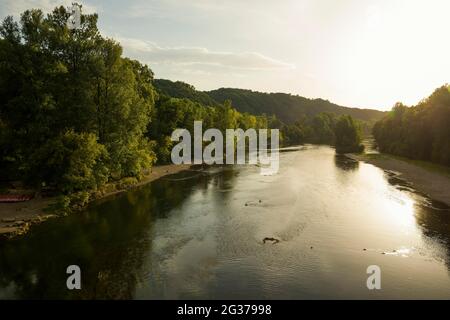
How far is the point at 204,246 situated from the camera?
3553cm

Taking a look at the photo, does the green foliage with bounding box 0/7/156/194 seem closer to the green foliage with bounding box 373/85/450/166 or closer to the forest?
the forest

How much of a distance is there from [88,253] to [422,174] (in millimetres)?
67195

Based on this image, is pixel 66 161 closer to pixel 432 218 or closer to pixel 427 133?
pixel 432 218

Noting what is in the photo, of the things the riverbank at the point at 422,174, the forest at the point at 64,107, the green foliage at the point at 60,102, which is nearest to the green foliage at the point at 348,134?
the riverbank at the point at 422,174

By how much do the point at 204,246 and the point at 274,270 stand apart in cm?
805

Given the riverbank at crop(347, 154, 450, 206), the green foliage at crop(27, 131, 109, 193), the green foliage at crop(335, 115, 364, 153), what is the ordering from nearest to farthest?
the green foliage at crop(27, 131, 109, 193)
the riverbank at crop(347, 154, 450, 206)
the green foliage at crop(335, 115, 364, 153)

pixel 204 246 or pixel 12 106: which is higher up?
pixel 12 106

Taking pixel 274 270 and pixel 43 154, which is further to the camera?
pixel 43 154

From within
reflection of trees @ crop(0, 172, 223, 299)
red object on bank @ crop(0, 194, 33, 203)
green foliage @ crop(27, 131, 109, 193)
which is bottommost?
reflection of trees @ crop(0, 172, 223, 299)

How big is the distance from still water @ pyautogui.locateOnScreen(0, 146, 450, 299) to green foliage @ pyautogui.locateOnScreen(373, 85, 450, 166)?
112 feet

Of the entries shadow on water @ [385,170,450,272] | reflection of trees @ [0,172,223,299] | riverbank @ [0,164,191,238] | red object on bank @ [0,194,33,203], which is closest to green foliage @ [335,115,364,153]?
shadow on water @ [385,170,450,272]

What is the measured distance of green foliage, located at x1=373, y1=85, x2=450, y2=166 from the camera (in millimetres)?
84312
